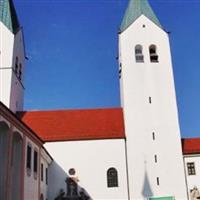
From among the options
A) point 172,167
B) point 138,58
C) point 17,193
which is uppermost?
point 138,58

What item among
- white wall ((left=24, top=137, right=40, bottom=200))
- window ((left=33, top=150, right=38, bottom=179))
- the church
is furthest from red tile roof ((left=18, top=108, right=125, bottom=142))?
white wall ((left=24, top=137, right=40, bottom=200))

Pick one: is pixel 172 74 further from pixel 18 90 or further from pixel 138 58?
pixel 18 90

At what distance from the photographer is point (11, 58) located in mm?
31906

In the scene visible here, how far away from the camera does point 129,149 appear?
94.8 ft

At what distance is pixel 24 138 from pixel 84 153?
9.64 metres

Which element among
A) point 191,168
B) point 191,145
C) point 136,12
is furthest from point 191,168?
point 136,12

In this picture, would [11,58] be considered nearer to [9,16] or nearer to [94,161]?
[9,16]

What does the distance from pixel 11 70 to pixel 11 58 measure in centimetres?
118

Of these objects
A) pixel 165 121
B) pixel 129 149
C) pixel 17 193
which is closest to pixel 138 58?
pixel 165 121

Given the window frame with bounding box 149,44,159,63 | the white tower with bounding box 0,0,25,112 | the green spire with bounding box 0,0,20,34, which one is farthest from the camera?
the green spire with bounding box 0,0,20,34

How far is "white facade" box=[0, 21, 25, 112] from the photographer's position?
31172mm

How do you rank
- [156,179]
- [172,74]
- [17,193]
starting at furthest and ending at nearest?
1. [172,74]
2. [156,179]
3. [17,193]

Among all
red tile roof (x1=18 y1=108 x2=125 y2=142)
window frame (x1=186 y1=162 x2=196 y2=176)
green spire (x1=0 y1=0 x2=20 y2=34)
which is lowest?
window frame (x1=186 y1=162 x2=196 y2=176)

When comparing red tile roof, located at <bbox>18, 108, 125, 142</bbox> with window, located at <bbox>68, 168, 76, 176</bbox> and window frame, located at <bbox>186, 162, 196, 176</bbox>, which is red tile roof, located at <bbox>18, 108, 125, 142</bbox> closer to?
window, located at <bbox>68, 168, 76, 176</bbox>
